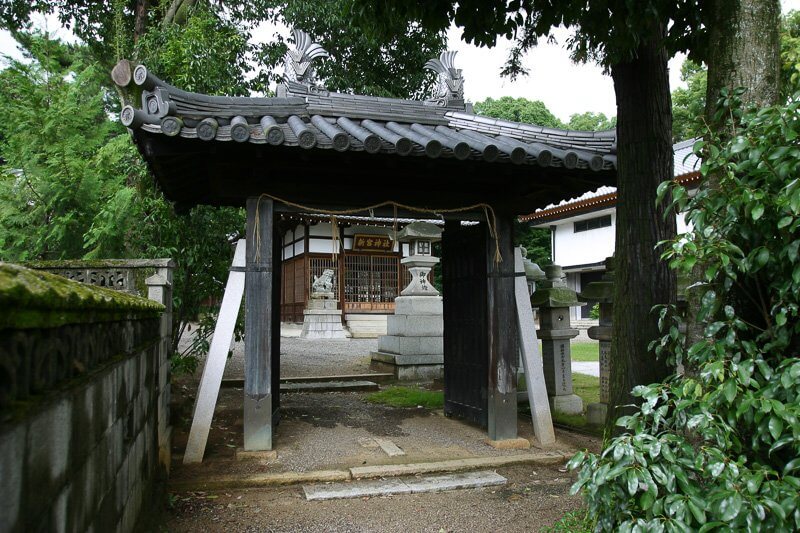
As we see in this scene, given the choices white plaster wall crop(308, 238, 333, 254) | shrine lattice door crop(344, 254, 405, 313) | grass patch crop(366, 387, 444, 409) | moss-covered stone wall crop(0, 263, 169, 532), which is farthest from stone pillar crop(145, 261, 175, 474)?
white plaster wall crop(308, 238, 333, 254)

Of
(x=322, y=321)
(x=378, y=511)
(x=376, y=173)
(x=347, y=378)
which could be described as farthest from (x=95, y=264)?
(x=322, y=321)

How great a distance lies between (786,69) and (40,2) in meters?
15.2

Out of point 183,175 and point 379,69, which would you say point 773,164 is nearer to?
point 183,175

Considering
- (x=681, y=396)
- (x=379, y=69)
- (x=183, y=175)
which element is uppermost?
(x=379, y=69)

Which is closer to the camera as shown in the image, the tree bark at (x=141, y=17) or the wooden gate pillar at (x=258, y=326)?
the wooden gate pillar at (x=258, y=326)

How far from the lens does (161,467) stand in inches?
213

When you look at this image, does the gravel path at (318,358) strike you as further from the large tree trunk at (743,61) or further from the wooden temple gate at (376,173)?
the large tree trunk at (743,61)

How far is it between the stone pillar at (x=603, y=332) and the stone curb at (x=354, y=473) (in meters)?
1.35

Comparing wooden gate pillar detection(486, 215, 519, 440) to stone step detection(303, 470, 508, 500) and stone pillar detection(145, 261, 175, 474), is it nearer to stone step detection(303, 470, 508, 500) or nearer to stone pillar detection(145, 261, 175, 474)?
stone step detection(303, 470, 508, 500)

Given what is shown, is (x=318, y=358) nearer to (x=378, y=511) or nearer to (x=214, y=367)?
(x=214, y=367)

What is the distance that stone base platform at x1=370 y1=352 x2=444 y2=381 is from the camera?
39.8 feet

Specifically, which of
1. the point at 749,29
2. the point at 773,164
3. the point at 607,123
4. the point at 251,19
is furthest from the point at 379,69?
the point at 607,123

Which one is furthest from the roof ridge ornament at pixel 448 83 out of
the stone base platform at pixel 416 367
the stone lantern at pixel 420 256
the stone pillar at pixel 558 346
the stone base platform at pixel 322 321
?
the stone base platform at pixel 322 321

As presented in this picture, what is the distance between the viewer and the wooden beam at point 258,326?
6234mm
